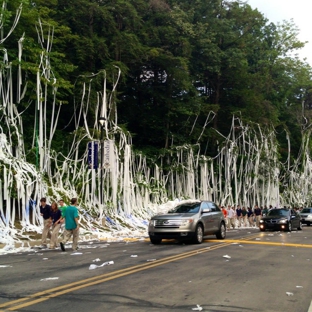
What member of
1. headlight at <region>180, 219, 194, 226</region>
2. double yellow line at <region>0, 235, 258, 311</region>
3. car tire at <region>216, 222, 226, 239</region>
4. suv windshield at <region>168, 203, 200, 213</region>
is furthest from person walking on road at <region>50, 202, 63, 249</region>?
car tire at <region>216, 222, 226, 239</region>

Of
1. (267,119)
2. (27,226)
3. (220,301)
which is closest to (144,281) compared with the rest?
(220,301)

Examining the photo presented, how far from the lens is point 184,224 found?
1628 centimetres

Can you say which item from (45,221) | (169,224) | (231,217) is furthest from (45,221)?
(231,217)

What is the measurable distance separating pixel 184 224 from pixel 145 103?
25.1 metres

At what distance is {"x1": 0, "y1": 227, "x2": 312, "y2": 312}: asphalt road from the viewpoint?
6.64m

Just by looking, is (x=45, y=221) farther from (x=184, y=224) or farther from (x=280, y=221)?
(x=280, y=221)

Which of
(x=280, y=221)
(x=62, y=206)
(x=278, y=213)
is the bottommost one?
(x=280, y=221)

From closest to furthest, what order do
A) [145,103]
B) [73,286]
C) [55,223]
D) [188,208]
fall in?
[73,286] < [55,223] < [188,208] < [145,103]

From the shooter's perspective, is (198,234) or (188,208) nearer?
(198,234)

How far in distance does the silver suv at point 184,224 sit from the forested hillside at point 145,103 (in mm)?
5900

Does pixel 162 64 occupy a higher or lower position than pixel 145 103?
higher

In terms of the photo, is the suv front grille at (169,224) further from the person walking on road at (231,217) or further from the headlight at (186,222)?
the person walking on road at (231,217)

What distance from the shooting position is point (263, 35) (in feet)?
198

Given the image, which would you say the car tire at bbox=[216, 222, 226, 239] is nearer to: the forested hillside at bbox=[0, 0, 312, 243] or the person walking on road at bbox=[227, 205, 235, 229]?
the forested hillside at bbox=[0, 0, 312, 243]
